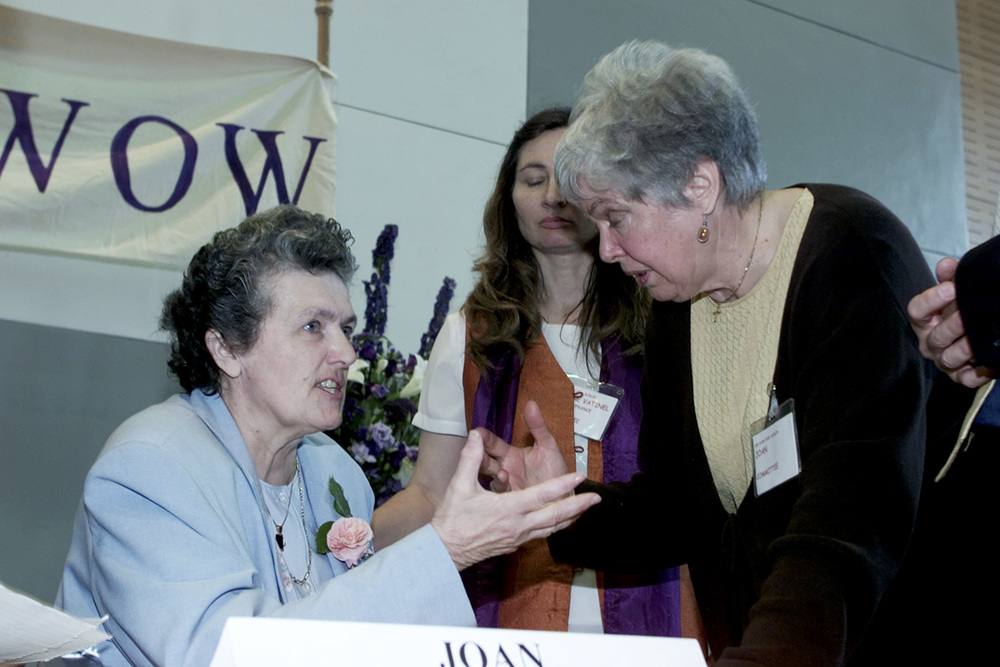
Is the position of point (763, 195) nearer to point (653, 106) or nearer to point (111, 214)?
point (653, 106)

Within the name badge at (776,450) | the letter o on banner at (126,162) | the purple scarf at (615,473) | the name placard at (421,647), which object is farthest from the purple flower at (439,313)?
the name placard at (421,647)

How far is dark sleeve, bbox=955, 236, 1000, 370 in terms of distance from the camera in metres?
1.15

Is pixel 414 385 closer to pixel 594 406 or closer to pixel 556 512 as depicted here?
pixel 594 406

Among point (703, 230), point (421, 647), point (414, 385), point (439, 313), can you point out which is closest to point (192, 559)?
point (421, 647)

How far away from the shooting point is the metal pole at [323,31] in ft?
12.4

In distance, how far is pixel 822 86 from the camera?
521cm

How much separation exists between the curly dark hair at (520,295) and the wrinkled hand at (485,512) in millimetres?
1032

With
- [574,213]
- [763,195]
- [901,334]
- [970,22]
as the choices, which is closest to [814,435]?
[901,334]

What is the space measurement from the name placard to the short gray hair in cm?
95

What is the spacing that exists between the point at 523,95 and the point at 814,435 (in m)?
3.10

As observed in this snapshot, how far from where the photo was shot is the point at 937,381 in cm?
148

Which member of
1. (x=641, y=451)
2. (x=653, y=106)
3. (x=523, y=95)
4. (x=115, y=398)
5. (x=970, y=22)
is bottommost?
(x=115, y=398)

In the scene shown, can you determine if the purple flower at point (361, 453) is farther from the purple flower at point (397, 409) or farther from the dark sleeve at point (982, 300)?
the dark sleeve at point (982, 300)

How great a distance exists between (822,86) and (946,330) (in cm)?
431
